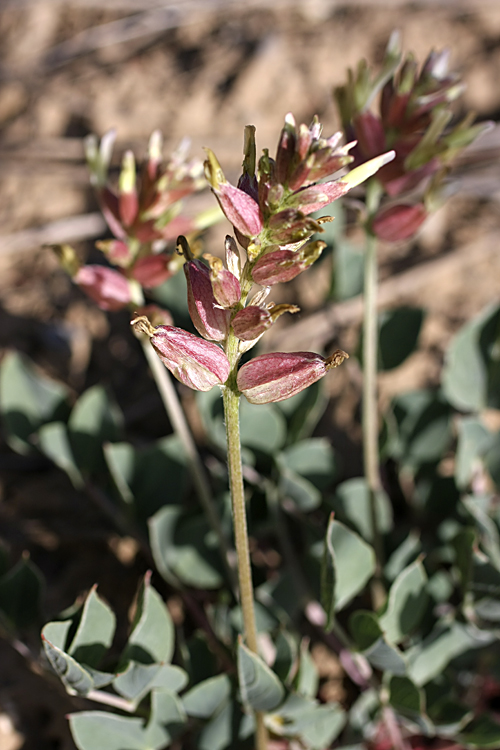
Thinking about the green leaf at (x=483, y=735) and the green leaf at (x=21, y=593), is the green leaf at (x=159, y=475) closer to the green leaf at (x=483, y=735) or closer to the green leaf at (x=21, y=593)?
the green leaf at (x=21, y=593)

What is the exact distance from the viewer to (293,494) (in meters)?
1.75

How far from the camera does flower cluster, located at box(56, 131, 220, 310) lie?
150cm

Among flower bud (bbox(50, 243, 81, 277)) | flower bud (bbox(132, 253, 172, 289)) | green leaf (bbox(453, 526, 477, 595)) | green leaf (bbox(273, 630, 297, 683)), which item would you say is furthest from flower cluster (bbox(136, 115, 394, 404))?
green leaf (bbox(453, 526, 477, 595))

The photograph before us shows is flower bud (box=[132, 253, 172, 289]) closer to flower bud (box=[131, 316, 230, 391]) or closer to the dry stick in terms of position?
the dry stick

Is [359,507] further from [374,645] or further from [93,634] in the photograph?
[93,634]

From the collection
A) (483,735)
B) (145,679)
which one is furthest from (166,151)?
(483,735)

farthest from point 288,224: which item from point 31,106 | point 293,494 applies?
point 31,106

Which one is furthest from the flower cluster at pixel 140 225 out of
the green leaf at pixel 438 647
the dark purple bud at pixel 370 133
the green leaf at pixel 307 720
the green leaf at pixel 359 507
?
the green leaf at pixel 438 647

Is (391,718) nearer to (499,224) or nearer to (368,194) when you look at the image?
(368,194)

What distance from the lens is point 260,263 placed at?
103 centimetres

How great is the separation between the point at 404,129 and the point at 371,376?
1.82ft

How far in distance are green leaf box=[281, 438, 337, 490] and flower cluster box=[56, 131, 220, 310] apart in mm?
595

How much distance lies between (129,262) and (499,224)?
2044mm

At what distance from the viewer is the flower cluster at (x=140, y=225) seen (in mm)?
1503
